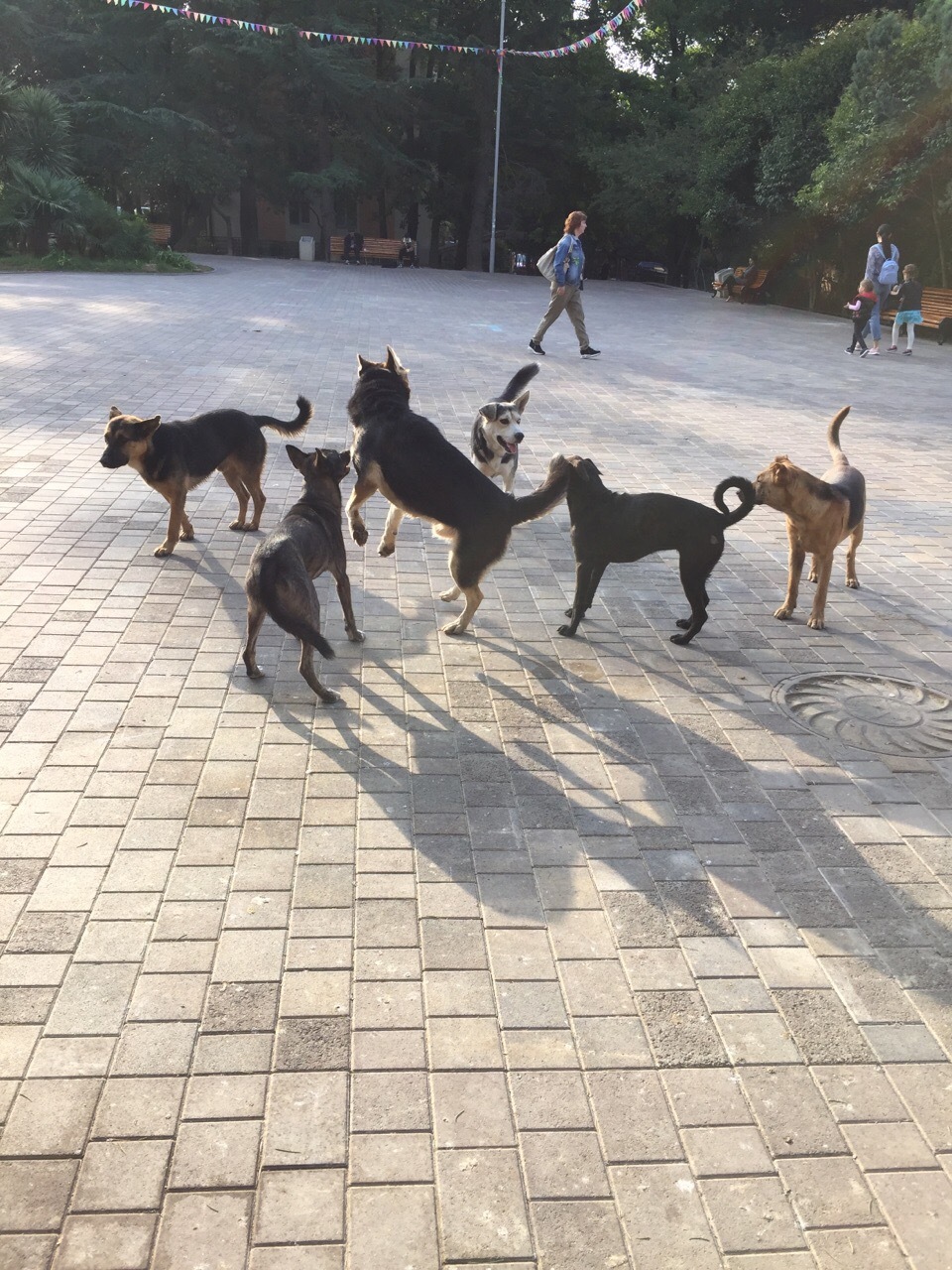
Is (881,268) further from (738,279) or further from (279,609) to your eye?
(279,609)

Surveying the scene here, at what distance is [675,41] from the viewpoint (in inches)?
1743

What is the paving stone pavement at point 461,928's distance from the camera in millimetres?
2562

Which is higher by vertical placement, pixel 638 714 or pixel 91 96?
pixel 91 96

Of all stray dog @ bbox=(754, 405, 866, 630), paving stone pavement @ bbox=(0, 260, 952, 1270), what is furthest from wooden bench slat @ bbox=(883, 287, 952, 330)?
stray dog @ bbox=(754, 405, 866, 630)

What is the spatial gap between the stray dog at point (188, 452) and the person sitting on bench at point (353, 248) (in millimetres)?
36557

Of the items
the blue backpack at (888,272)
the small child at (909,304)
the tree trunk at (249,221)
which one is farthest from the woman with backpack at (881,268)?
the tree trunk at (249,221)

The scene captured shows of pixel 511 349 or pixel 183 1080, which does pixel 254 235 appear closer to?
pixel 511 349

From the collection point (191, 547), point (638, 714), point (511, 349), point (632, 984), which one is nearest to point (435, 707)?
point (638, 714)

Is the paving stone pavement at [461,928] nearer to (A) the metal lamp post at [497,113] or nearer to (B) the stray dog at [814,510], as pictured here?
(B) the stray dog at [814,510]

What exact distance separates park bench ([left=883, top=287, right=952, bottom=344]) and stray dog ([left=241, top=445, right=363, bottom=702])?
832 inches

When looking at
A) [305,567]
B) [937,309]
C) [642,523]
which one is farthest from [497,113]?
[305,567]

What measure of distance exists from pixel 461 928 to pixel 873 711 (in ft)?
9.58

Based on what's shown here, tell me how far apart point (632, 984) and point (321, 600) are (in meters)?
3.70

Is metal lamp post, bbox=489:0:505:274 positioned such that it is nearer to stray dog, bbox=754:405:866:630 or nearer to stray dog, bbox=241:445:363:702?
stray dog, bbox=754:405:866:630
